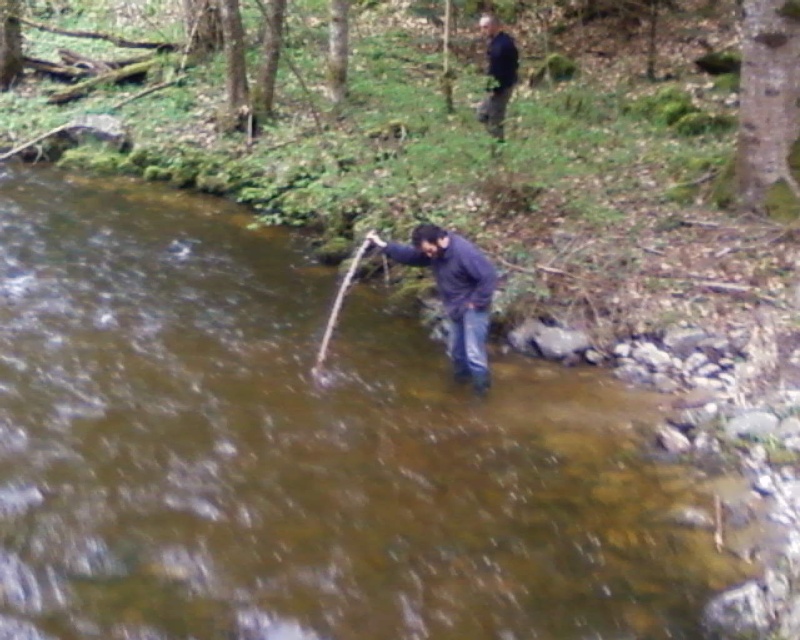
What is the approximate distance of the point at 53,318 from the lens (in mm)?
9328

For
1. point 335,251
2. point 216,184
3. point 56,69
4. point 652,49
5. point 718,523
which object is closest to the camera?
point 718,523

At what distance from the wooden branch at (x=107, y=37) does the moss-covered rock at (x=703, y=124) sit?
1141 centimetres

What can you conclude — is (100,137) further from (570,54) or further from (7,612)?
(7,612)

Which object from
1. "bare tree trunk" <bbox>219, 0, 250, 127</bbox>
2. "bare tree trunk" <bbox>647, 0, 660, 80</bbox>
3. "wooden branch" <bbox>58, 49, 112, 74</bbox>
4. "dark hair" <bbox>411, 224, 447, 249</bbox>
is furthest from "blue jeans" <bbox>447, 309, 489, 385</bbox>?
"wooden branch" <bbox>58, 49, 112, 74</bbox>

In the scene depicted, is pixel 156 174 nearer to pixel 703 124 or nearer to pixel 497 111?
pixel 497 111

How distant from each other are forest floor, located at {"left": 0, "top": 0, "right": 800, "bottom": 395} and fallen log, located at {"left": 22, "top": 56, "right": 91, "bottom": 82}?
43cm

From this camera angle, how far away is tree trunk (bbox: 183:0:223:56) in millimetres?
18906

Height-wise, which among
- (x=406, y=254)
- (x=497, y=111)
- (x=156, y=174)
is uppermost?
(x=497, y=111)

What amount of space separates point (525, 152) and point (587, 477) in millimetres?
6621

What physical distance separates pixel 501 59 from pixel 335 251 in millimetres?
3806

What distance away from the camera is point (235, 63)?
1583 cm

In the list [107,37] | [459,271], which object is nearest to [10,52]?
[107,37]

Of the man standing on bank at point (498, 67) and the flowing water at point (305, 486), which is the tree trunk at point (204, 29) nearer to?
the man standing on bank at point (498, 67)

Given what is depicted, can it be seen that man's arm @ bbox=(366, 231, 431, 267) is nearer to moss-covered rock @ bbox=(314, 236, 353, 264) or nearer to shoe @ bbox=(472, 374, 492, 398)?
shoe @ bbox=(472, 374, 492, 398)
